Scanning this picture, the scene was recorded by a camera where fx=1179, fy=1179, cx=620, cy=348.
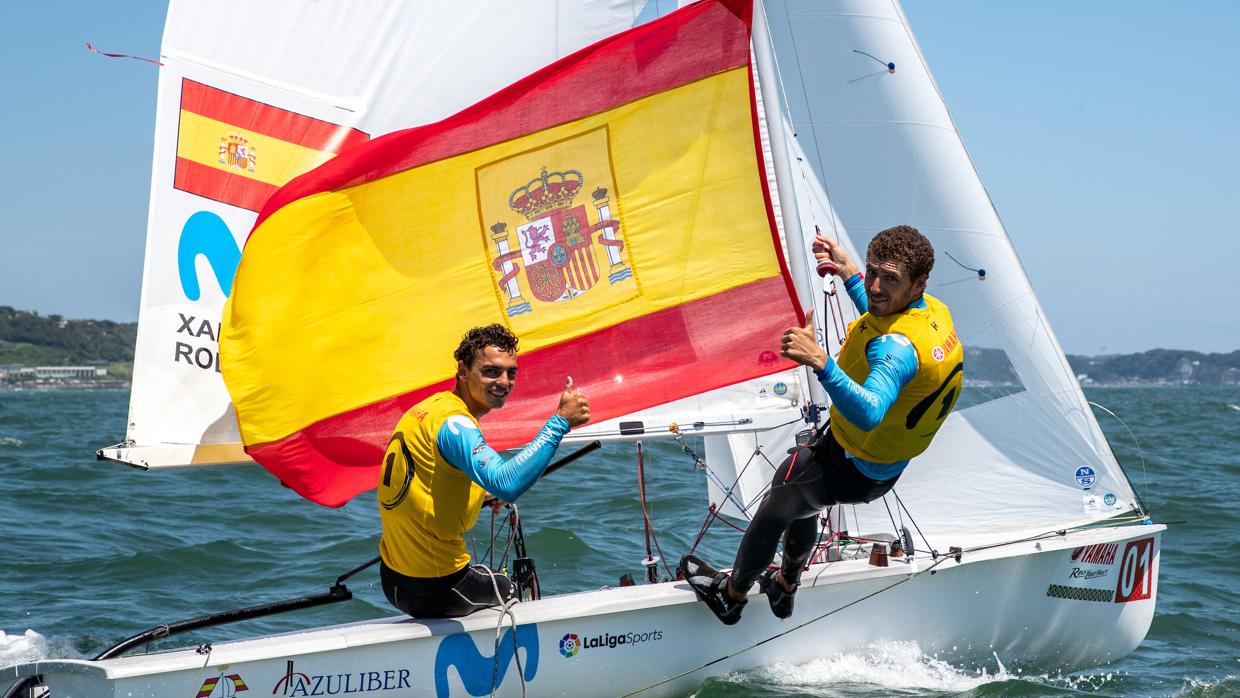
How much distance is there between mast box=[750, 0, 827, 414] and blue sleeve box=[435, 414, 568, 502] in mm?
1853

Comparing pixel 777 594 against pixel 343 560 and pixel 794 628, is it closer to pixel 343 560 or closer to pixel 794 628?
pixel 794 628

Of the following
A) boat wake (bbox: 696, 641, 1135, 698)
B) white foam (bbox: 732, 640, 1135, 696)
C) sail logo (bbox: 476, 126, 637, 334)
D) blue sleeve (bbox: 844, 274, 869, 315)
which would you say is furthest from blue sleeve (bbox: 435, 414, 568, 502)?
white foam (bbox: 732, 640, 1135, 696)

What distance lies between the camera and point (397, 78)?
16.2 ft

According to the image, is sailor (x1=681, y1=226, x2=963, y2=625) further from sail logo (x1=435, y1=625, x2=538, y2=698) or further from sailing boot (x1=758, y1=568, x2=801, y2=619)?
sail logo (x1=435, y1=625, x2=538, y2=698)

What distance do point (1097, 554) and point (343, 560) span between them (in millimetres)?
4689

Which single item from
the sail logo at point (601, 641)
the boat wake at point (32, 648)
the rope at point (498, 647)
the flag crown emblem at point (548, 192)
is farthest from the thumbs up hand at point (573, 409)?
the boat wake at point (32, 648)

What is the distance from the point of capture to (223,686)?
3.82 metres

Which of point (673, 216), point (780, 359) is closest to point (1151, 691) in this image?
point (780, 359)

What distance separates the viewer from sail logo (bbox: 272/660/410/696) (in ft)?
12.8

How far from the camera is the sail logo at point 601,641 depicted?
14.1 ft

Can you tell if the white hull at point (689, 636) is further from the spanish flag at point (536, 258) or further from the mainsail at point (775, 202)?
the spanish flag at point (536, 258)

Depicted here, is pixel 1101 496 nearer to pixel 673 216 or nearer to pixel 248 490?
pixel 673 216

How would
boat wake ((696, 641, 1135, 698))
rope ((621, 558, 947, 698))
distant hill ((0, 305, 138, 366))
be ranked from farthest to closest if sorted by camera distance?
distant hill ((0, 305, 138, 366))
boat wake ((696, 641, 1135, 698))
rope ((621, 558, 947, 698))

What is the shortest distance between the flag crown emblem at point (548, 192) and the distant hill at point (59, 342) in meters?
97.6
